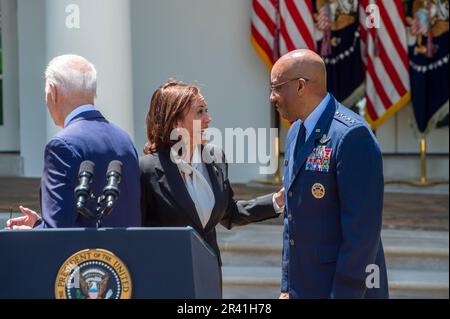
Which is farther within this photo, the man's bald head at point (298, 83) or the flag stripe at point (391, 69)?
the flag stripe at point (391, 69)

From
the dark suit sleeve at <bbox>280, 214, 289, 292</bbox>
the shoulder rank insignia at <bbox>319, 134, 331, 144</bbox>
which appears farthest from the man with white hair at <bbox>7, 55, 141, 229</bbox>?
the shoulder rank insignia at <bbox>319, 134, 331, 144</bbox>

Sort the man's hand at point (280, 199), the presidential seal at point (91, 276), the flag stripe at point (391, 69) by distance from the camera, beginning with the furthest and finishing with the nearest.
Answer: the flag stripe at point (391, 69), the man's hand at point (280, 199), the presidential seal at point (91, 276)

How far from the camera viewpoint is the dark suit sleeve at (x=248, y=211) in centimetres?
375

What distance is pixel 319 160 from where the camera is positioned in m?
3.21

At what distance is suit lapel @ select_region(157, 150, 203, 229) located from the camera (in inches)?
138

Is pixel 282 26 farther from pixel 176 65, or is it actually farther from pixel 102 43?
pixel 102 43

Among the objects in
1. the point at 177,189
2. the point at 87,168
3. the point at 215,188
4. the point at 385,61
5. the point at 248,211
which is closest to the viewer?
the point at 87,168

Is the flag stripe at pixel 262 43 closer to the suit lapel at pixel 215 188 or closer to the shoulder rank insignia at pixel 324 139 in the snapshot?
the suit lapel at pixel 215 188

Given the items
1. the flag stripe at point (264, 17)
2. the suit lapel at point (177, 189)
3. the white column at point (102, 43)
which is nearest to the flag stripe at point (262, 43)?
the flag stripe at point (264, 17)

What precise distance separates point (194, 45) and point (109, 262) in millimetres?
7835

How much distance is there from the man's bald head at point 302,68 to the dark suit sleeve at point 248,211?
654 millimetres

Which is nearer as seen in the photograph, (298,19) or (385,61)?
(298,19)

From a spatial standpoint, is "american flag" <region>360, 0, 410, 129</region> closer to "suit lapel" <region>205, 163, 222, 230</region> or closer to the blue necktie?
"suit lapel" <region>205, 163, 222, 230</region>

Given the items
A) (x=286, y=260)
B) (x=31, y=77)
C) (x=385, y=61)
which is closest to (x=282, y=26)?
(x=385, y=61)
